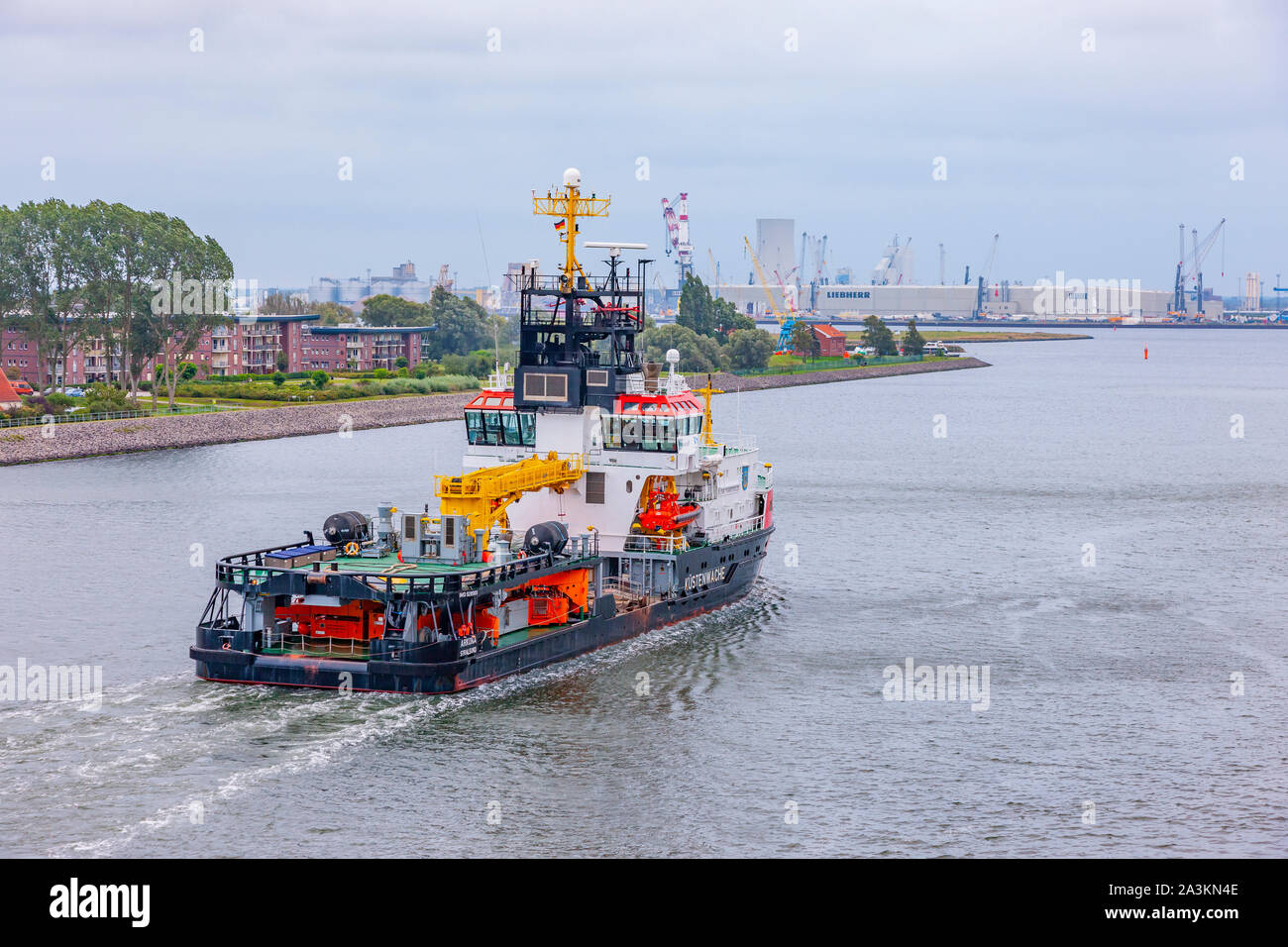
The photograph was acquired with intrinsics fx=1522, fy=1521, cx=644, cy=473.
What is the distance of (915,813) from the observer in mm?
27641

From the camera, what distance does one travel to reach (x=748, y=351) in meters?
176

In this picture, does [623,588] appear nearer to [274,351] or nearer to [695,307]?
[274,351]

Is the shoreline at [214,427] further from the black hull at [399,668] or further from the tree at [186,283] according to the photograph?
the black hull at [399,668]

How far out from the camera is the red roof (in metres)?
97.1

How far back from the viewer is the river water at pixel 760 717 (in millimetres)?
26594

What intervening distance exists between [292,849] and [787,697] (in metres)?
13.8

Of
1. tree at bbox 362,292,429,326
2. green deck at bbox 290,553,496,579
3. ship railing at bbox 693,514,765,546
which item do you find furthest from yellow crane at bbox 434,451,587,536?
tree at bbox 362,292,429,326

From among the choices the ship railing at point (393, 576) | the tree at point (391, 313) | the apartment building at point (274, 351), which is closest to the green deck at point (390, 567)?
the ship railing at point (393, 576)

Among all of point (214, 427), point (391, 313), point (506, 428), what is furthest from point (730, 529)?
point (391, 313)

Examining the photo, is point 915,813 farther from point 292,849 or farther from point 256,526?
point 256,526

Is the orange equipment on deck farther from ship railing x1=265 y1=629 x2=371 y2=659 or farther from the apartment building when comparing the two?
the apartment building

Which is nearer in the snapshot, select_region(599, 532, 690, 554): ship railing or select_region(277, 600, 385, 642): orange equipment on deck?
select_region(277, 600, 385, 642): orange equipment on deck

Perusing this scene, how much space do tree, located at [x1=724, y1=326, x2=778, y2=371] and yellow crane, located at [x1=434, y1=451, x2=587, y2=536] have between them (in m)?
133

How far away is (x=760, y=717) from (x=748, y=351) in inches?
5657
